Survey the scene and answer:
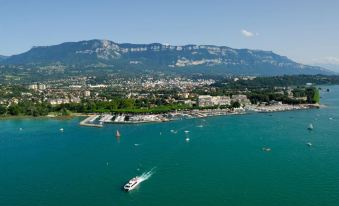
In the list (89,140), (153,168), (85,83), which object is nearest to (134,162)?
(153,168)

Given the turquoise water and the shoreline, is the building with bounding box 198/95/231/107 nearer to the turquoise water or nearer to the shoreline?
the shoreline

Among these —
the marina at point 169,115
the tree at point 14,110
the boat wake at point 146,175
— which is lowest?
the tree at point 14,110

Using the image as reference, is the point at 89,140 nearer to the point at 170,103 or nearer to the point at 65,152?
the point at 65,152

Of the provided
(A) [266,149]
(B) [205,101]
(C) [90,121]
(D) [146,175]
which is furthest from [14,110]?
(A) [266,149]

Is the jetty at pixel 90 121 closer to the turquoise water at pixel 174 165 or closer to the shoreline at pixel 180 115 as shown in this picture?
the shoreline at pixel 180 115

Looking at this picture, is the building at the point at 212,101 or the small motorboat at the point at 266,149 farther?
the building at the point at 212,101

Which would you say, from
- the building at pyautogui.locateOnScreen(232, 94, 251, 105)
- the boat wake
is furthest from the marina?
the boat wake

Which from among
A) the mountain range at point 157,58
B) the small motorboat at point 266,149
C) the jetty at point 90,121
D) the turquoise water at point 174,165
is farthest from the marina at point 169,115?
the mountain range at point 157,58
